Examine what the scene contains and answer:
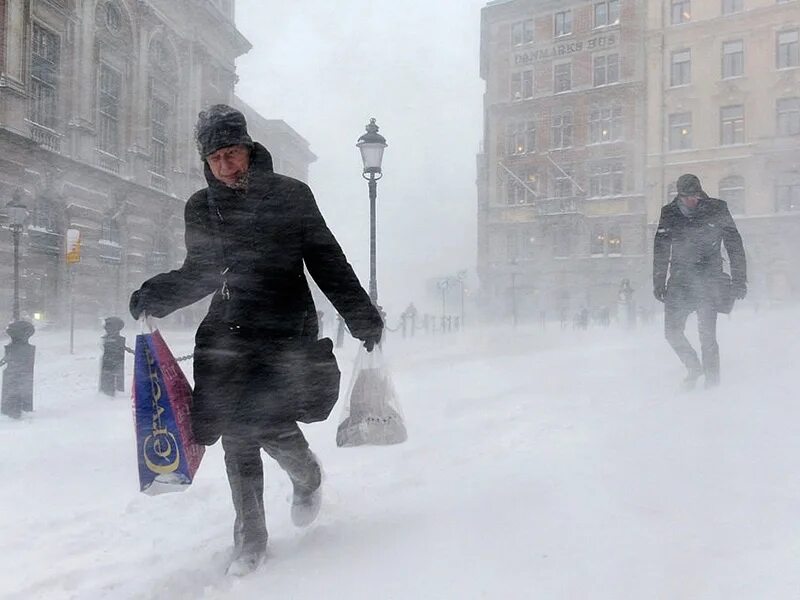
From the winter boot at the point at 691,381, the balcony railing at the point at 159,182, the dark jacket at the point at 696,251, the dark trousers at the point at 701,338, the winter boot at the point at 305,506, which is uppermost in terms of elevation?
the balcony railing at the point at 159,182

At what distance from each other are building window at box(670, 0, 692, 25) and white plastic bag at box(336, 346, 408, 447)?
39021 millimetres

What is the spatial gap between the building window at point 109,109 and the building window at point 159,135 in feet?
6.75

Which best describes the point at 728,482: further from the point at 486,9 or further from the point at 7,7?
the point at 486,9

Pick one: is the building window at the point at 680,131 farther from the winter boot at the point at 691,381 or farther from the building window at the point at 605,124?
the winter boot at the point at 691,381

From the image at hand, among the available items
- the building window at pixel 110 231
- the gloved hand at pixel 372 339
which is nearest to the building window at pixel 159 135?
the building window at pixel 110 231

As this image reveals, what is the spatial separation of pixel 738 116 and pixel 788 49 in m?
3.86

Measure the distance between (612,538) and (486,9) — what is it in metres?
45.8

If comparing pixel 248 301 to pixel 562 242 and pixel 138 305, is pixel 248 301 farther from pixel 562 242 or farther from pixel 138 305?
pixel 562 242

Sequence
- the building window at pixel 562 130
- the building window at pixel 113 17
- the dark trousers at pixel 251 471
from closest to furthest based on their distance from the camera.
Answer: the dark trousers at pixel 251 471 < the building window at pixel 113 17 < the building window at pixel 562 130

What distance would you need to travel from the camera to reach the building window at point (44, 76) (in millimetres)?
19875

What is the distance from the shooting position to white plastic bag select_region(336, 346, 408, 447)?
4320 millimetres

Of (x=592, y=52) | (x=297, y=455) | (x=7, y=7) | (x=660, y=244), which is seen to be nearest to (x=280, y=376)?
(x=297, y=455)

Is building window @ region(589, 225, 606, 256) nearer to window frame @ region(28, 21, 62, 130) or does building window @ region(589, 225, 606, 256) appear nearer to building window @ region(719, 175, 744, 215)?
building window @ region(719, 175, 744, 215)

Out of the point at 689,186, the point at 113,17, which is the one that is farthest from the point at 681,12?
the point at 689,186
